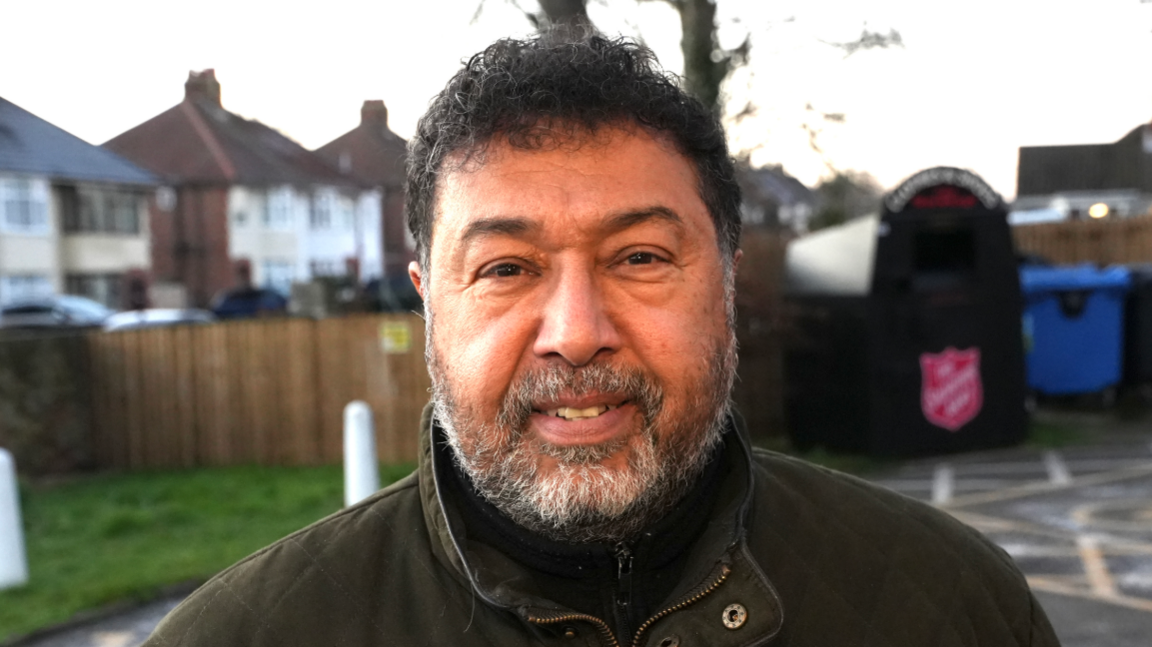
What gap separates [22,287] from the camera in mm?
24250

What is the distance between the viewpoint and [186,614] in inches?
66.3

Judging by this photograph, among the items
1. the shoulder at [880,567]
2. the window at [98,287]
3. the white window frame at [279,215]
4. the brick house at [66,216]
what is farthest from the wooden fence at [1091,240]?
the white window frame at [279,215]

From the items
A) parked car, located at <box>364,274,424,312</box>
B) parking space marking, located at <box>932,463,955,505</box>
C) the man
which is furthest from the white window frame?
the man

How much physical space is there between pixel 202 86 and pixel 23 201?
568 centimetres

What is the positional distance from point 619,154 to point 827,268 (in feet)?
27.6

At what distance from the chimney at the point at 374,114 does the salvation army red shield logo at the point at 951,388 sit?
223 inches

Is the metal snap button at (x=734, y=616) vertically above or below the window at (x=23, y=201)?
below

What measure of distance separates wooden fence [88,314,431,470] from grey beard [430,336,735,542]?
9012 mm

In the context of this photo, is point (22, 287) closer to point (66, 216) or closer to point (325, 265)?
point (325, 265)

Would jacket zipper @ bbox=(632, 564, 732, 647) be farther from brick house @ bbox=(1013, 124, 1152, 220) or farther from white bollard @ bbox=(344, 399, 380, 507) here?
brick house @ bbox=(1013, 124, 1152, 220)

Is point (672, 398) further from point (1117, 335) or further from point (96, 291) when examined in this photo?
point (96, 291)

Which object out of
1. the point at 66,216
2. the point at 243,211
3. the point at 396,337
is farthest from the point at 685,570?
the point at 243,211

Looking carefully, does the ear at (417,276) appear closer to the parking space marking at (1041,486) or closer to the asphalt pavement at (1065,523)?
the asphalt pavement at (1065,523)

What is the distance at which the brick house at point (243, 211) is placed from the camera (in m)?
4.68
